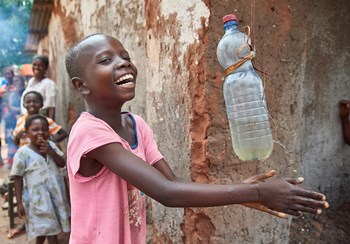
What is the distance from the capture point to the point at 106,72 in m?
1.43

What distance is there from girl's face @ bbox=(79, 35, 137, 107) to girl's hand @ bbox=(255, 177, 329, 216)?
2.02 feet

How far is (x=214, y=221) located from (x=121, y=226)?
3.26 ft

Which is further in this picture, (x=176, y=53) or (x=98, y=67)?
(x=176, y=53)

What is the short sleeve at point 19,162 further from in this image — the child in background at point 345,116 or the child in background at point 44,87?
the child in background at point 345,116

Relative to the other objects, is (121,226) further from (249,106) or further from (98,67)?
(249,106)

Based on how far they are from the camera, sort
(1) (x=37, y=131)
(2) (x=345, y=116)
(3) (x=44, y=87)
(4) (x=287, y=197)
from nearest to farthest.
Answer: (4) (x=287, y=197)
(2) (x=345, y=116)
(1) (x=37, y=131)
(3) (x=44, y=87)

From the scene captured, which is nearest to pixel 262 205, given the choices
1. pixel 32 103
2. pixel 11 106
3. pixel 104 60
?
pixel 104 60

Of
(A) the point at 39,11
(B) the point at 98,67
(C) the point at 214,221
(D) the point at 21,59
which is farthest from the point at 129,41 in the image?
(D) the point at 21,59

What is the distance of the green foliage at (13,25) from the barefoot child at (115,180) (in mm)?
9781

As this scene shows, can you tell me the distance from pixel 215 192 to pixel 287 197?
0.25 meters

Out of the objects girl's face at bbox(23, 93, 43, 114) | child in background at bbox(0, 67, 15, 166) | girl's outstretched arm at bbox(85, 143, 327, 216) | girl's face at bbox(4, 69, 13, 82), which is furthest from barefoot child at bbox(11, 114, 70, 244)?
girl's face at bbox(4, 69, 13, 82)

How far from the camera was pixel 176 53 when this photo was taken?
7.72 ft

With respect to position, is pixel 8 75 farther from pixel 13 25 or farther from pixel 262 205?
pixel 262 205

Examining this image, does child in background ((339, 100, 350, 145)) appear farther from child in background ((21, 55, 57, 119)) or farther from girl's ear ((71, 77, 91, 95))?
child in background ((21, 55, 57, 119))
